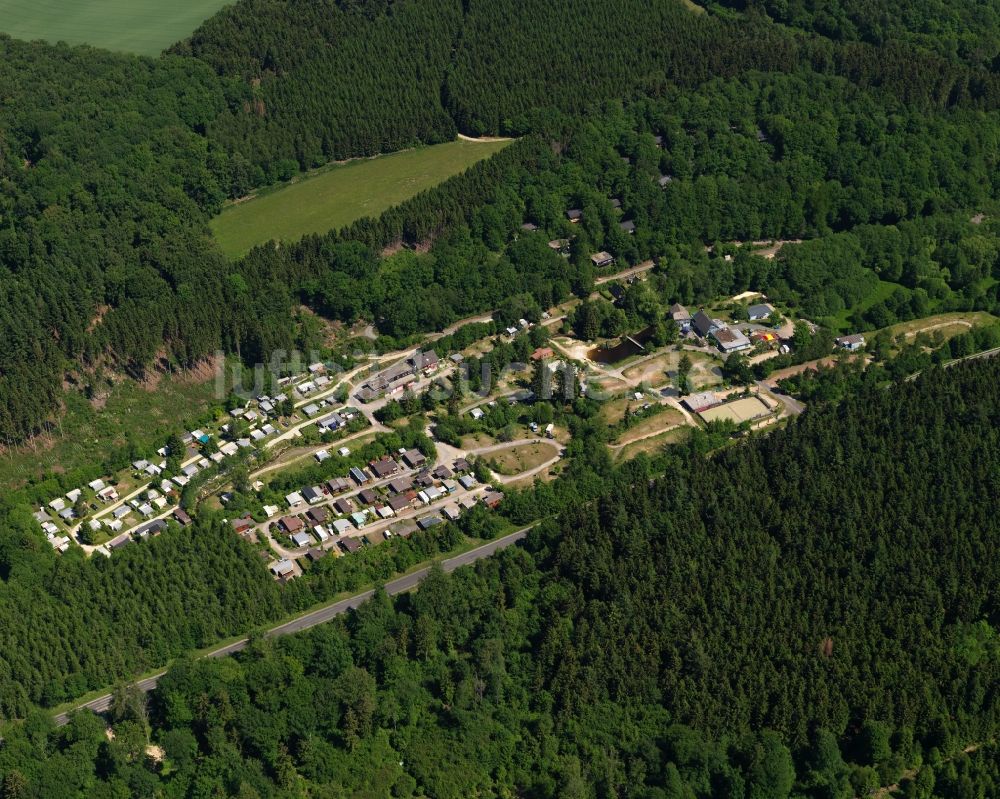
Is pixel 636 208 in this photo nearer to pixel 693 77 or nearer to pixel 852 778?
pixel 693 77

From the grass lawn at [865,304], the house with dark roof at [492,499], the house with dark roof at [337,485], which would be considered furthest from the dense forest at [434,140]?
the house with dark roof at [492,499]

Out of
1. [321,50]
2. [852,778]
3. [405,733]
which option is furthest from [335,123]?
[852,778]

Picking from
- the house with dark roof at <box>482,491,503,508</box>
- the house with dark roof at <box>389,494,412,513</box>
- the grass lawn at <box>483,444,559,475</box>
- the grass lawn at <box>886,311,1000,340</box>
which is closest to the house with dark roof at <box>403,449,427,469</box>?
the house with dark roof at <box>389,494,412,513</box>

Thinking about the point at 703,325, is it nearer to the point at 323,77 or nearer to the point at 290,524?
the point at 290,524

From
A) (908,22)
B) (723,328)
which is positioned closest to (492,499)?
(723,328)

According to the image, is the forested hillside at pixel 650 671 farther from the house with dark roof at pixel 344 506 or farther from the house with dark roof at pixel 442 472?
the house with dark roof at pixel 344 506
